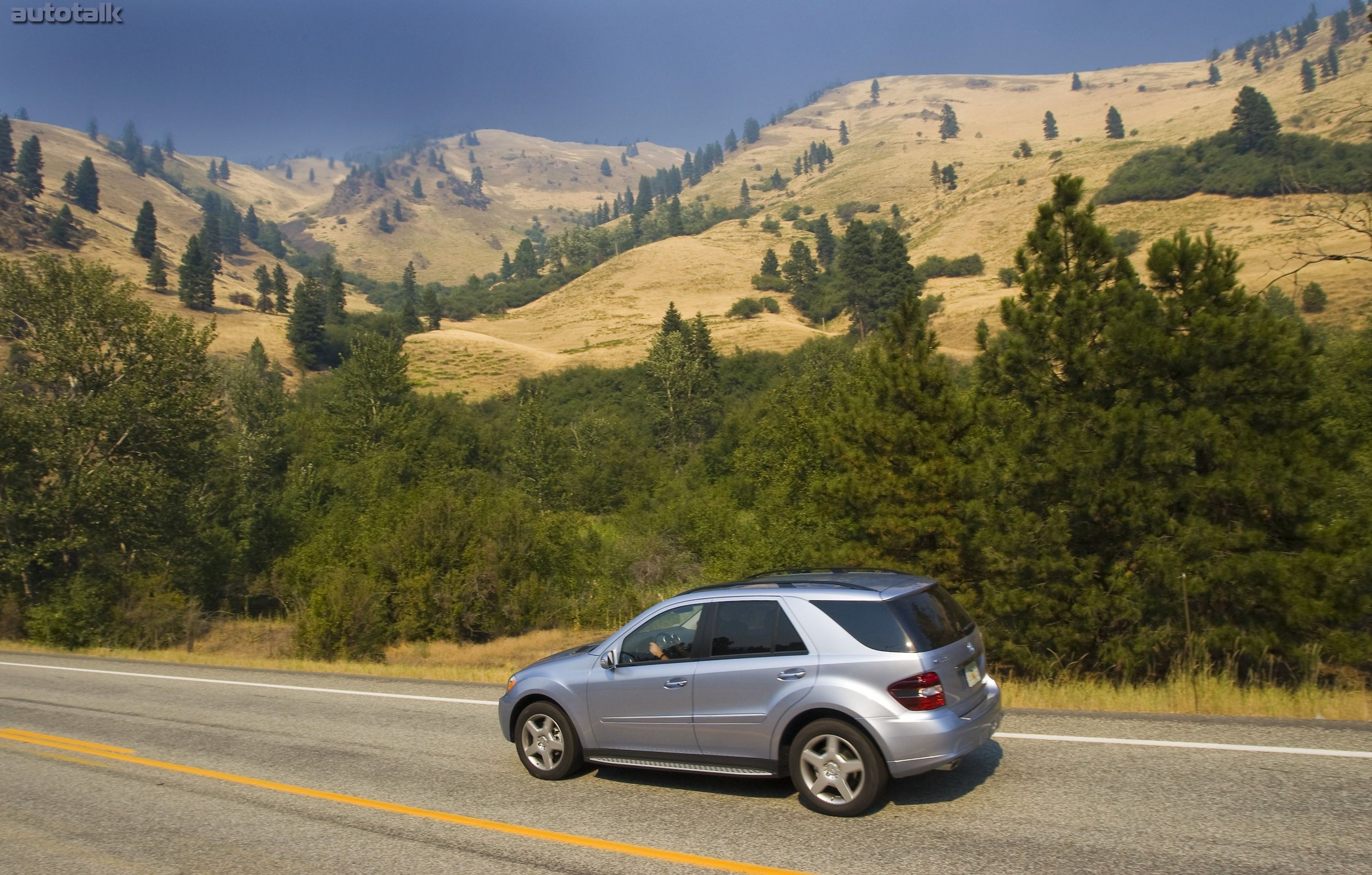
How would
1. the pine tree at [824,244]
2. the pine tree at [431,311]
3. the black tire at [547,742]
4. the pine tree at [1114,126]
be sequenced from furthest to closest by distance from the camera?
the pine tree at [1114,126]
the pine tree at [824,244]
the pine tree at [431,311]
the black tire at [547,742]

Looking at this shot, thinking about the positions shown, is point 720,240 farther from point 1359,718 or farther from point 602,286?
point 1359,718

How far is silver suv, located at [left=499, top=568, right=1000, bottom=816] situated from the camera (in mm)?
5793

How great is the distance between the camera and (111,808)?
23.8 ft

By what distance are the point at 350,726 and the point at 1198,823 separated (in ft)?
27.8

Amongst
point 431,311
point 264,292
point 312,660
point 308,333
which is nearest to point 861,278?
point 308,333

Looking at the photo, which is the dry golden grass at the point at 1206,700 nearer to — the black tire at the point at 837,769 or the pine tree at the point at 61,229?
the black tire at the point at 837,769

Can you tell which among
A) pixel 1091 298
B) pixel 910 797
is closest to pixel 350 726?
pixel 910 797

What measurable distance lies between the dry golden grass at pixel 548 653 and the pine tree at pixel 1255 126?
129 metres

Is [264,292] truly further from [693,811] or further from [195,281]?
[693,811]

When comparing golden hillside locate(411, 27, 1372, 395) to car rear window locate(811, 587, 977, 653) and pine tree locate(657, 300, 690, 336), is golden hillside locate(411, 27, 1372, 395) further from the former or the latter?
car rear window locate(811, 587, 977, 653)

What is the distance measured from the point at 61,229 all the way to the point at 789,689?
164 m

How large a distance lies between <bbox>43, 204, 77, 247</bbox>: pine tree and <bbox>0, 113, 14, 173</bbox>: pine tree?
38.6 metres

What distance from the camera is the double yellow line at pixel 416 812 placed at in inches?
207

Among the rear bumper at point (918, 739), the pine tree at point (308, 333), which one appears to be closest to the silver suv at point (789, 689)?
the rear bumper at point (918, 739)
